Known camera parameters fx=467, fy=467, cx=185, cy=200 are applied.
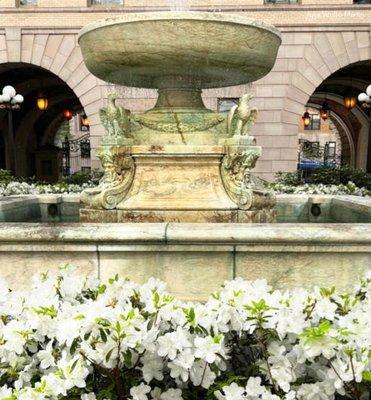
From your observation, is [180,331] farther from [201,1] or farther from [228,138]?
[201,1]

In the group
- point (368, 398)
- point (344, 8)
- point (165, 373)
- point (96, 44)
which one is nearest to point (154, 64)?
point (96, 44)

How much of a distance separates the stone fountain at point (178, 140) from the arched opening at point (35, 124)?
20.3 meters

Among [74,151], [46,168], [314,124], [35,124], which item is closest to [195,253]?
[46,168]

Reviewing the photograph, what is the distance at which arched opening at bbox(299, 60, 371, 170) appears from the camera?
24016mm

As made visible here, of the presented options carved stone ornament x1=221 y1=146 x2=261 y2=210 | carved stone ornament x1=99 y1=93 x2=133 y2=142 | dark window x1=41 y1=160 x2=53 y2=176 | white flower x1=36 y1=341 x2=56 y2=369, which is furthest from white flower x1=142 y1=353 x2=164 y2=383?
dark window x1=41 y1=160 x2=53 y2=176

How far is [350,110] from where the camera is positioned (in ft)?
102

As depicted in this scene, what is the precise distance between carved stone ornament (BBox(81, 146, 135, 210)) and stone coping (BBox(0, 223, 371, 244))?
1726 millimetres

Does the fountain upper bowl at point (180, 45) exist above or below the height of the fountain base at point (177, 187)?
above

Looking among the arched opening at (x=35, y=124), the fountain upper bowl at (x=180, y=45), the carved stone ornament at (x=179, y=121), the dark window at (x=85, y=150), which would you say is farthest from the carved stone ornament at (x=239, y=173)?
the dark window at (x=85, y=150)

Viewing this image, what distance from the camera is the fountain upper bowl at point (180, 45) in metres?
4.59

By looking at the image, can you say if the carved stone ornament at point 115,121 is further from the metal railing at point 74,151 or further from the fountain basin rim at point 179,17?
the metal railing at point 74,151

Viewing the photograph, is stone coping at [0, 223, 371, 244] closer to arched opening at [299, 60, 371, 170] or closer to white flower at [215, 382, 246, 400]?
white flower at [215, 382, 246, 400]

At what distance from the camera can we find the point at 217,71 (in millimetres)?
5277

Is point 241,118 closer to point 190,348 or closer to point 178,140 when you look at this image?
point 178,140
